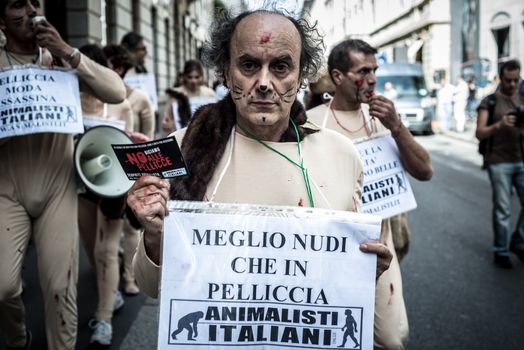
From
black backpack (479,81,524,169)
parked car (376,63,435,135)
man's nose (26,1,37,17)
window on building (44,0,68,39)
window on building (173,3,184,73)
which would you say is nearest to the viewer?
man's nose (26,1,37,17)

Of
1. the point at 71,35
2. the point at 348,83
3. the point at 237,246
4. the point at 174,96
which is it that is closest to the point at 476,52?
the point at 71,35

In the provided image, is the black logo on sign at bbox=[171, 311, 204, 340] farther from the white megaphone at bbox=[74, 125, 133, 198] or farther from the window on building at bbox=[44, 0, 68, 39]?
the window on building at bbox=[44, 0, 68, 39]

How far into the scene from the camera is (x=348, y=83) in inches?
137

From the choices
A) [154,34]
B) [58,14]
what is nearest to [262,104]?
[58,14]

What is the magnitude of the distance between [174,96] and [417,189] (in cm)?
576

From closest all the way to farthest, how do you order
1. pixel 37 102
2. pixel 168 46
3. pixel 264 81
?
pixel 264 81
pixel 37 102
pixel 168 46

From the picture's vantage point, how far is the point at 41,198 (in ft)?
10.7

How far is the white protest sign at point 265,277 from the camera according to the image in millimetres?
1763

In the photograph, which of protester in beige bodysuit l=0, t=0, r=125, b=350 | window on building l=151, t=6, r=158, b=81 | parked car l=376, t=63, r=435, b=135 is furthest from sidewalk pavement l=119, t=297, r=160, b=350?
parked car l=376, t=63, r=435, b=135

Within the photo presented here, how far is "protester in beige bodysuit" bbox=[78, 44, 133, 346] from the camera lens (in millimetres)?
4172

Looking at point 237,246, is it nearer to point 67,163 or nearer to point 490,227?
point 67,163

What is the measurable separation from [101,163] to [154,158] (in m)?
2.08

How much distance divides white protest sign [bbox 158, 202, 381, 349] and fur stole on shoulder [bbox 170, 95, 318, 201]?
0.13 metres

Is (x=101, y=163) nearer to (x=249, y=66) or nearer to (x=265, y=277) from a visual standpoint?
(x=249, y=66)
